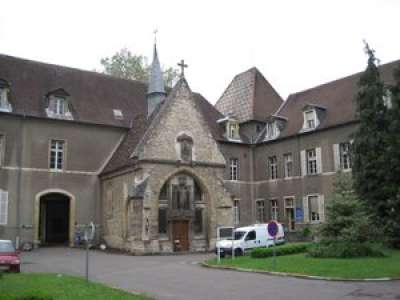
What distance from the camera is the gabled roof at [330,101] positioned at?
114ft

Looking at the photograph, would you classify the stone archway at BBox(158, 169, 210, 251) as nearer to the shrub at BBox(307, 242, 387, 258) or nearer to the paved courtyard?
the paved courtyard

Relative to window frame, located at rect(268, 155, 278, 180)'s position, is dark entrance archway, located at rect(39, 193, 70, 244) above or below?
below

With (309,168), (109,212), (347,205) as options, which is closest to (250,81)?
(309,168)

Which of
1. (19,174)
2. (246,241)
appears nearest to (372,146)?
(246,241)

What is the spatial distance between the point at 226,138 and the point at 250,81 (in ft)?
24.8

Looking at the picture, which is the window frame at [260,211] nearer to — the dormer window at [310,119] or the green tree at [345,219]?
the dormer window at [310,119]

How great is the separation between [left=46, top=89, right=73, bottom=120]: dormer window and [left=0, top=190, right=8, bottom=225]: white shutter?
5.74 meters

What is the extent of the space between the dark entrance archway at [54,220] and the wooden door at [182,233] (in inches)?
362

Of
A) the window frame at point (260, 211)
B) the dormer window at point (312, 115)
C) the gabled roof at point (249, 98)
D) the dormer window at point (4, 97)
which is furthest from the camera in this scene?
the gabled roof at point (249, 98)

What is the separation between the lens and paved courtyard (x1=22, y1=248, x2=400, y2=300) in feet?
44.0

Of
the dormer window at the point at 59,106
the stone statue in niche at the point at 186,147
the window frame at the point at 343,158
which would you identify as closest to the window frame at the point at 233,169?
the stone statue in niche at the point at 186,147

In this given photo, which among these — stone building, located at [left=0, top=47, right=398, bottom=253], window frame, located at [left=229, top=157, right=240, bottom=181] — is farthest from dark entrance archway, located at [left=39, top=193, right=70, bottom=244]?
window frame, located at [left=229, top=157, right=240, bottom=181]

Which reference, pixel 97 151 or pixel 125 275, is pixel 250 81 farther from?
pixel 125 275

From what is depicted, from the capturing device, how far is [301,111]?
39094mm
